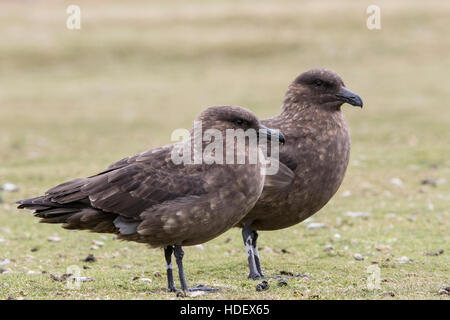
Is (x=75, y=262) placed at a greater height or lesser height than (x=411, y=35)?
lesser

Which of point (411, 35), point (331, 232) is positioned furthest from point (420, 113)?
point (331, 232)

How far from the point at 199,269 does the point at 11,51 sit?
22134 millimetres

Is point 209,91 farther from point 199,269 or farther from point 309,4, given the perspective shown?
→ point 199,269

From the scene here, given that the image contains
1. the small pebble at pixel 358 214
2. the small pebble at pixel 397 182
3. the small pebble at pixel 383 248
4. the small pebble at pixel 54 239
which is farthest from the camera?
the small pebble at pixel 397 182

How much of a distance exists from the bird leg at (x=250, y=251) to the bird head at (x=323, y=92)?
153 centimetres

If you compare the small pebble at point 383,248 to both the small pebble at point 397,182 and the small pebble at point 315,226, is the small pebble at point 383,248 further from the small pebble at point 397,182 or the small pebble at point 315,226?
the small pebble at point 397,182

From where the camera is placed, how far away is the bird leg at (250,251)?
783cm

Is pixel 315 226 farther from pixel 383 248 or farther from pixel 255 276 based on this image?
pixel 255 276

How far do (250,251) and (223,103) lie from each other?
608 inches

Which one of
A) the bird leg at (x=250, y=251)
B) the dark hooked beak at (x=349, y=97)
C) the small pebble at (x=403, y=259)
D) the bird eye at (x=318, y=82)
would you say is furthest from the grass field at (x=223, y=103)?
the bird eye at (x=318, y=82)

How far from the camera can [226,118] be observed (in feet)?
23.0

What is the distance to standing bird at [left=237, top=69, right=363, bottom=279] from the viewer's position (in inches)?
304

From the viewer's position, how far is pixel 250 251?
7.92 m
